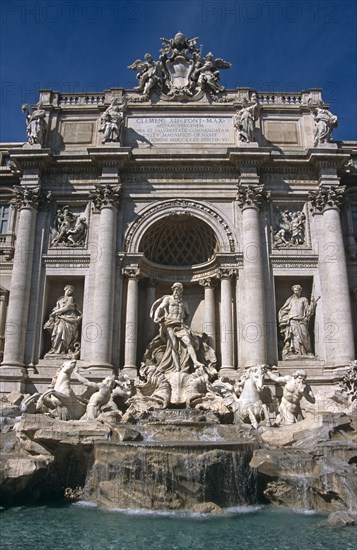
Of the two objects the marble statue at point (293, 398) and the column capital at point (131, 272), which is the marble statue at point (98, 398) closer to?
the column capital at point (131, 272)

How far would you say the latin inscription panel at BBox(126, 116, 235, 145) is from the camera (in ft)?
72.3

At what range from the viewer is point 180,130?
22312 millimetres

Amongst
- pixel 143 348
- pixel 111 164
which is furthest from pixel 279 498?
pixel 111 164

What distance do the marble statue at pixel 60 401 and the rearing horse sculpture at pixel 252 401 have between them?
16.6 feet

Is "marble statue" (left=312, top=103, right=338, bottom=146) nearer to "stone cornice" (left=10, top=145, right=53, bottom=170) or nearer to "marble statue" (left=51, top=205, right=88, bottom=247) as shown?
"marble statue" (left=51, top=205, right=88, bottom=247)

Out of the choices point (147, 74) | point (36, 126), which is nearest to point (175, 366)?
point (36, 126)

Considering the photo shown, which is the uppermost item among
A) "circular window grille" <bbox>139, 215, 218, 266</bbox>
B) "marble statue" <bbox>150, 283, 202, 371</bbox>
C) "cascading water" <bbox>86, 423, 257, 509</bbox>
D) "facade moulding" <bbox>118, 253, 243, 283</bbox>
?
"circular window grille" <bbox>139, 215, 218, 266</bbox>

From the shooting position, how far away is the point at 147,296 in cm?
2114

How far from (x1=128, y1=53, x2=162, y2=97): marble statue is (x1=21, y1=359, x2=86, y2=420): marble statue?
1342 centimetres

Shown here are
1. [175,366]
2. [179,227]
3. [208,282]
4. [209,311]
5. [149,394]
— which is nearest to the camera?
[149,394]

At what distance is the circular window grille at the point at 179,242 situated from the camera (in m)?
21.1

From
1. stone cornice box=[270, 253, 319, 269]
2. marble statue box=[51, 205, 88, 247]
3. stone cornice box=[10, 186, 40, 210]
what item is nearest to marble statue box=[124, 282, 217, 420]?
stone cornice box=[270, 253, 319, 269]

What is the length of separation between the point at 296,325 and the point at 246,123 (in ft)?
29.3

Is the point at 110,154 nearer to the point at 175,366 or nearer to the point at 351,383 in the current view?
the point at 175,366
